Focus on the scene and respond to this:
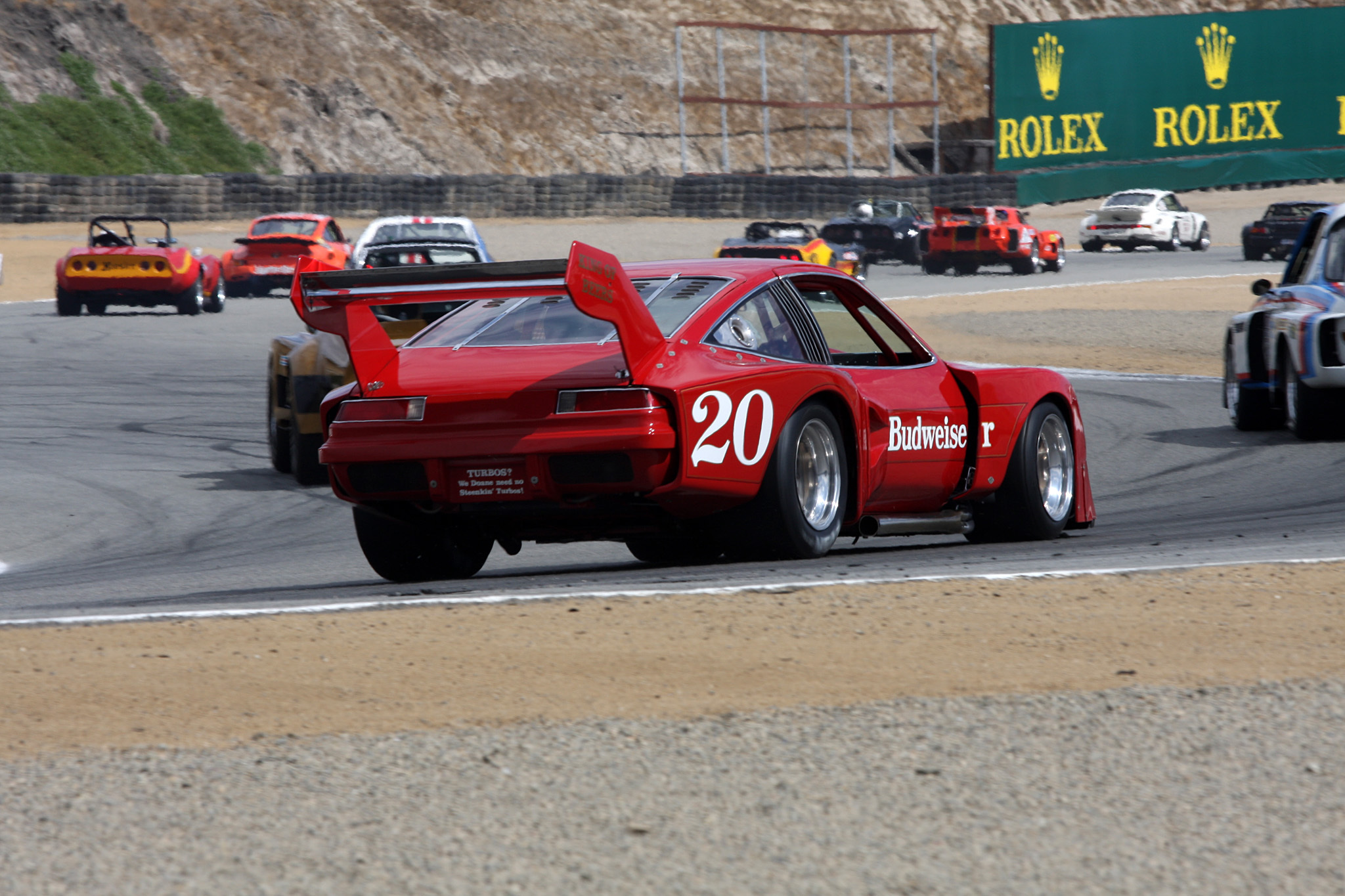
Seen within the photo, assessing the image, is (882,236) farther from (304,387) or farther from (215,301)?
(304,387)

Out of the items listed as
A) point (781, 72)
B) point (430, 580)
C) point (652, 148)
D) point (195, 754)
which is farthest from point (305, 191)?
point (195, 754)

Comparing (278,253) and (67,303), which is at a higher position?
(278,253)

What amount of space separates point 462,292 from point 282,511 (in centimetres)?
443

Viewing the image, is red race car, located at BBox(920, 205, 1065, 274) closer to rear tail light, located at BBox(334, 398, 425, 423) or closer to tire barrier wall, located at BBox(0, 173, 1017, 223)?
tire barrier wall, located at BBox(0, 173, 1017, 223)

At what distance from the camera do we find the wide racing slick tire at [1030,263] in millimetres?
36031

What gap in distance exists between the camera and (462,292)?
20.6 ft

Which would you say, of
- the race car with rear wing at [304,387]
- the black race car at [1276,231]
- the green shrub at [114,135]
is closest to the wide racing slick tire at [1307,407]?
the race car with rear wing at [304,387]

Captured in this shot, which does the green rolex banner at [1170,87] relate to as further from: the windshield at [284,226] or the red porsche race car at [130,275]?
the red porsche race car at [130,275]

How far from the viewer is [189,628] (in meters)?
5.67

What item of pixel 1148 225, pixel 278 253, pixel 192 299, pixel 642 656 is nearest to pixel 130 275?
pixel 192 299

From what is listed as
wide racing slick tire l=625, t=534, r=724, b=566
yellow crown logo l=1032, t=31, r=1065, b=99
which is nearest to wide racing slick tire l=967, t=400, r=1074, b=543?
wide racing slick tire l=625, t=534, r=724, b=566

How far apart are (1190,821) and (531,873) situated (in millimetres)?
1328

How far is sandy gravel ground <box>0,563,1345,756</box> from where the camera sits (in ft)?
14.9

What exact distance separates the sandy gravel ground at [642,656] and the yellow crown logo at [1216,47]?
178 ft
